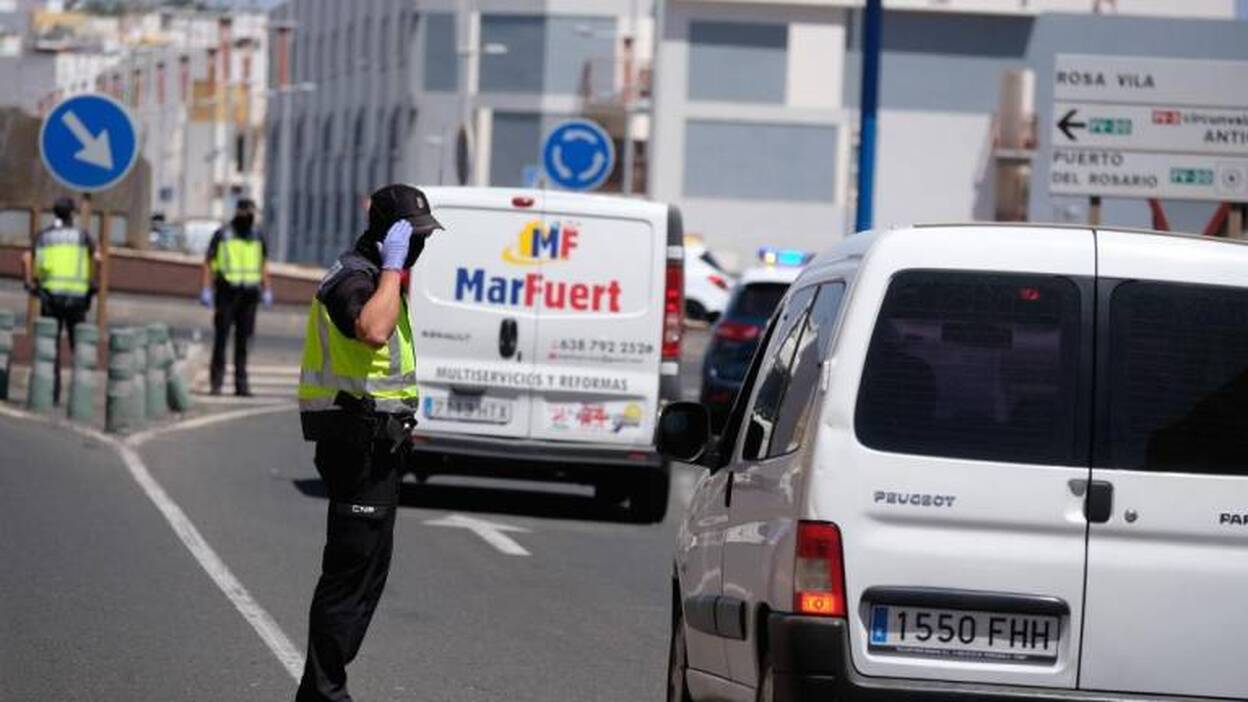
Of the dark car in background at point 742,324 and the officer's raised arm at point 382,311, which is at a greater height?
the officer's raised arm at point 382,311

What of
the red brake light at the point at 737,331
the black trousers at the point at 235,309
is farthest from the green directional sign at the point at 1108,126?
the black trousers at the point at 235,309

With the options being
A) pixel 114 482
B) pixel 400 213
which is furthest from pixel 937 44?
pixel 400 213

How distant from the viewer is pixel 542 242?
1877 cm

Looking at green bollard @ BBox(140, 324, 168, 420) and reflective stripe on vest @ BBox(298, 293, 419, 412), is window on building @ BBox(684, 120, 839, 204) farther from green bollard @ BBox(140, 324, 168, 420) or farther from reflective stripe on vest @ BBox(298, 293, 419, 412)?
reflective stripe on vest @ BBox(298, 293, 419, 412)

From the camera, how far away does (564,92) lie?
3172 inches

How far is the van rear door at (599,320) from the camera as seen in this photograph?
18.8m

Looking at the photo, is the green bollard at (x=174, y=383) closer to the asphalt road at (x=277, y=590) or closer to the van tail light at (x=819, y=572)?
the asphalt road at (x=277, y=590)

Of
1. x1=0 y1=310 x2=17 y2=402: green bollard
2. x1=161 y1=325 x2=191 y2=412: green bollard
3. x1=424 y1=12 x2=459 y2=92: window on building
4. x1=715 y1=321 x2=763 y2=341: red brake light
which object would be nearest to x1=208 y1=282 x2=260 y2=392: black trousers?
x1=161 y1=325 x2=191 y2=412: green bollard

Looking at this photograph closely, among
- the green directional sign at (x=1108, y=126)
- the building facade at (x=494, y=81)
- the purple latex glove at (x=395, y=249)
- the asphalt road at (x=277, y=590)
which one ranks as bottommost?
the asphalt road at (x=277, y=590)

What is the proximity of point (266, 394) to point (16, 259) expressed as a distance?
58.7 ft

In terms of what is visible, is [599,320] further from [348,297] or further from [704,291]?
[704,291]

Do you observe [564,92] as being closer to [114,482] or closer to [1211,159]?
[1211,159]

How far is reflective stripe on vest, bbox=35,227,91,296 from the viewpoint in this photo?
25781 mm

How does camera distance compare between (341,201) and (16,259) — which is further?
(341,201)
